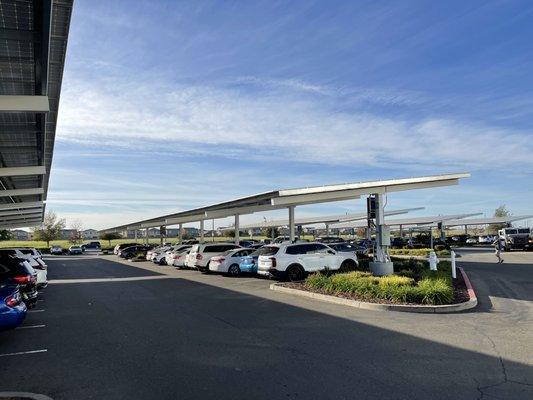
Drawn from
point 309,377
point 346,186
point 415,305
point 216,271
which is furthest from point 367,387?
point 216,271

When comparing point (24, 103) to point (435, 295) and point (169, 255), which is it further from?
point (169, 255)

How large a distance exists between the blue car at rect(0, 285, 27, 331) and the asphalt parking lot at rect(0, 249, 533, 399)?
0.50m

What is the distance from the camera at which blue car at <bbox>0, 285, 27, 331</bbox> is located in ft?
27.7

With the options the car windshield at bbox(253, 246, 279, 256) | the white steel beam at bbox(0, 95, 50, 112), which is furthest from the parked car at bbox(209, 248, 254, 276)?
the white steel beam at bbox(0, 95, 50, 112)

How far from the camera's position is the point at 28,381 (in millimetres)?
6730

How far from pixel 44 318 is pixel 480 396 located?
10196 mm

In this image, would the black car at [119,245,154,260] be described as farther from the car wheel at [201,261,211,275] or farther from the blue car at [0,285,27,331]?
the blue car at [0,285,27,331]

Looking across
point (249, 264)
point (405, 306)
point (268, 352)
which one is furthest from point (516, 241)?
point (268, 352)

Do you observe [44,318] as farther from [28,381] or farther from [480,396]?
[480,396]

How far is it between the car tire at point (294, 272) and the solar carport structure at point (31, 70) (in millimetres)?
10691

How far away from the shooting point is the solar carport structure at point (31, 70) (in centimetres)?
1097

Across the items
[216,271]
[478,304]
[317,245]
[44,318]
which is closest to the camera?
[44,318]

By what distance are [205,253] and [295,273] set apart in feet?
31.8

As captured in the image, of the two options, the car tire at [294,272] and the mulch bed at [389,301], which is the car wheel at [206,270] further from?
the mulch bed at [389,301]
